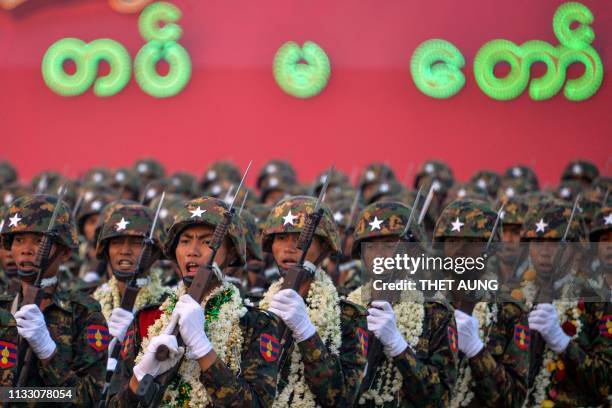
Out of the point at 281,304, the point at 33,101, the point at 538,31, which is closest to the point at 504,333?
the point at 281,304

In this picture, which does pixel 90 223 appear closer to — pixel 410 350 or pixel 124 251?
pixel 124 251

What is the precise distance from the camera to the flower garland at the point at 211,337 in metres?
6.85

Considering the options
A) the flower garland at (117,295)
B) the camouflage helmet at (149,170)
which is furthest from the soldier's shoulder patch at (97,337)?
the camouflage helmet at (149,170)

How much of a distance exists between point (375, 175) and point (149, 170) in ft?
13.8

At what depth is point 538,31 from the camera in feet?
52.1

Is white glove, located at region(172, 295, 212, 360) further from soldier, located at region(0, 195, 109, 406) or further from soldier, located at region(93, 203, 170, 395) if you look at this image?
soldier, located at region(93, 203, 170, 395)

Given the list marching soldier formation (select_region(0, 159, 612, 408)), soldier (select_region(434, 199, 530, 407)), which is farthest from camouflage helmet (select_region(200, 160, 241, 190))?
soldier (select_region(434, 199, 530, 407))

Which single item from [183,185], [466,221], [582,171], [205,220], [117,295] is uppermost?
[582,171]

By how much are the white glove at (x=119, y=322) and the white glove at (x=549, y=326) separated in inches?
122

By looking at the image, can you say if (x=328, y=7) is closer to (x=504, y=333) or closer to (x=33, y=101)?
(x=33, y=101)

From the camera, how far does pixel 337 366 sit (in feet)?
24.4

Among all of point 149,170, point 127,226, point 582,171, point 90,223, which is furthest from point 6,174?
point 127,226

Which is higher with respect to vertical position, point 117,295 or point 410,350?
point 410,350

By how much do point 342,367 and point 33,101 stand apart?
65.5 feet
